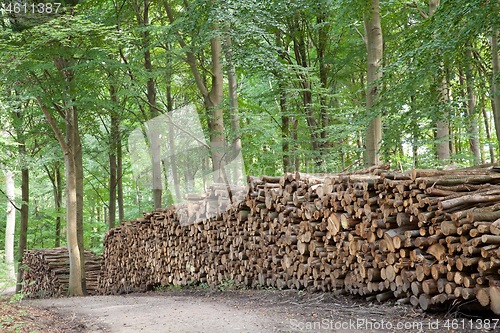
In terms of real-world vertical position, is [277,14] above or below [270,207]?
above

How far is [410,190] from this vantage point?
4.01 m

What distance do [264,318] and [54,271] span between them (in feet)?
36.8

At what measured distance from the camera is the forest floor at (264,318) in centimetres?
343

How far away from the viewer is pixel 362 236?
459 centimetres

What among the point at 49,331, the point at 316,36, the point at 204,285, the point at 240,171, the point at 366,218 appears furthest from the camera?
the point at 316,36

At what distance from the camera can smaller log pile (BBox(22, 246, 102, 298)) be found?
1245 centimetres

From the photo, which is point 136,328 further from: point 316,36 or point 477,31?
point 316,36

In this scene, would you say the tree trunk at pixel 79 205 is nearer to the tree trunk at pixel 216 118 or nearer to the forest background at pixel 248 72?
the forest background at pixel 248 72

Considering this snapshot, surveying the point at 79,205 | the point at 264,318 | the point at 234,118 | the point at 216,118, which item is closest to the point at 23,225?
the point at 79,205

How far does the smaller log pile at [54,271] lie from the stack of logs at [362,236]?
6.55m

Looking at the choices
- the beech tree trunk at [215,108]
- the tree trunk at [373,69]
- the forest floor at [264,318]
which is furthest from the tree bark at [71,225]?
the tree trunk at [373,69]

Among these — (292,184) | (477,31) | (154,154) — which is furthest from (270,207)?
(154,154)

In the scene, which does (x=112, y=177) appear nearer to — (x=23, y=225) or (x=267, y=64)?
(x=23, y=225)

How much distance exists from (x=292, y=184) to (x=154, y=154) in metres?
5.38
